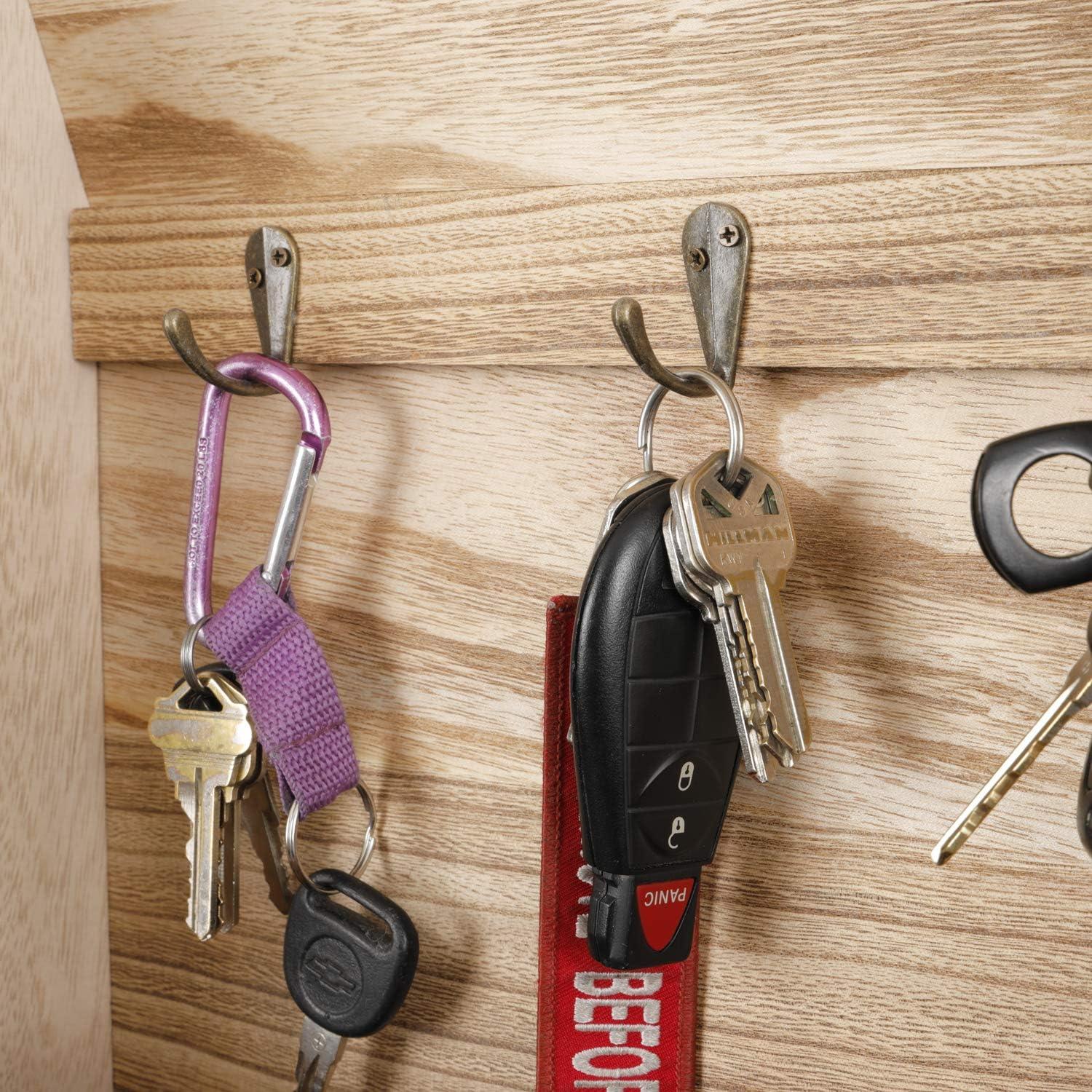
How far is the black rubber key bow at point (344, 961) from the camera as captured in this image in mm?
588

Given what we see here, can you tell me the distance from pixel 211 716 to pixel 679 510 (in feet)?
0.88

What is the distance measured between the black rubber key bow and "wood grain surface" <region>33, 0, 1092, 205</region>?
14.0 inches

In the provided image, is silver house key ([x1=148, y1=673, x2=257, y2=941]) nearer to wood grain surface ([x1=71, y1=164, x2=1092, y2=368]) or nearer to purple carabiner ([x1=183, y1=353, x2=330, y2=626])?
purple carabiner ([x1=183, y1=353, x2=330, y2=626])

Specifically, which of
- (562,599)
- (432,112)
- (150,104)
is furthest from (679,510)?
(150,104)

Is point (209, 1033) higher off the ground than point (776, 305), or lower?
lower

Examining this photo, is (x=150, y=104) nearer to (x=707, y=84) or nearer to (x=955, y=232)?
(x=707, y=84)

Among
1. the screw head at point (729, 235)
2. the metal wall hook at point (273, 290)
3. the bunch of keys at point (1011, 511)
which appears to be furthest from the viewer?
the metal wall hook at point (273, 290)

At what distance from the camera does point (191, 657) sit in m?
0.58

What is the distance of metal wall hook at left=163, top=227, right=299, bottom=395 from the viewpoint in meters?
0.60

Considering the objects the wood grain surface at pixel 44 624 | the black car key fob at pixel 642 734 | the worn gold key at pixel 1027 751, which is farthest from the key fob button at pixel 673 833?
the wood grain surface at pixel 44 624

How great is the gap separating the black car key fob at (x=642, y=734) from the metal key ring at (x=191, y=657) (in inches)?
8.1

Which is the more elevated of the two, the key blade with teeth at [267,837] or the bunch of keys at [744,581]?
the bunch of keys at [744,581]

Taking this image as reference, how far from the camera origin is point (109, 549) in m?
0.71

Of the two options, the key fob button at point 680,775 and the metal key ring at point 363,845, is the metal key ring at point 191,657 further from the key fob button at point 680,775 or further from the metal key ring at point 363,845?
the key fob button at point 680,775
